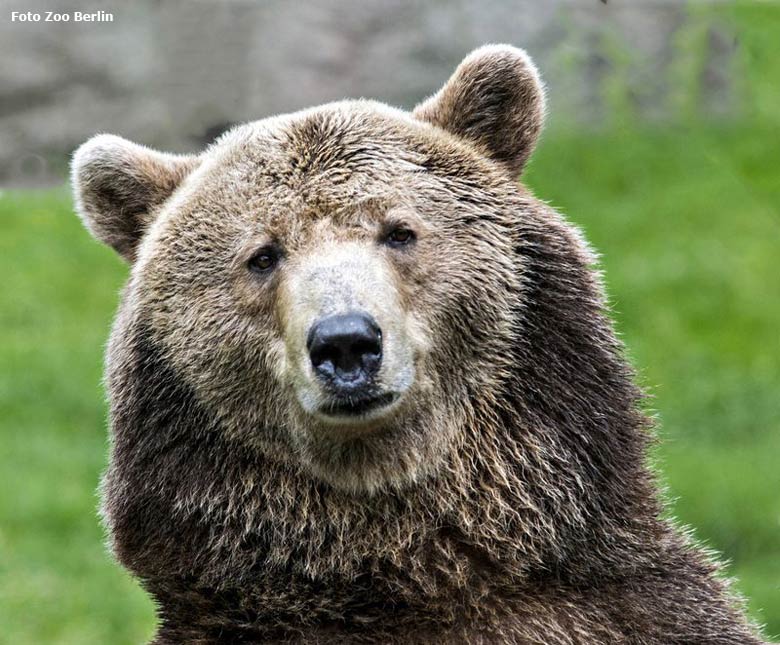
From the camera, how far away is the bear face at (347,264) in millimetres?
4957

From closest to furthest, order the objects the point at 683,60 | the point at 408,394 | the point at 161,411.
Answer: the point at 683,60, the point at 408,394, the point at 161,411

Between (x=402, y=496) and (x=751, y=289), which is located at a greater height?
(x=751, y=289)

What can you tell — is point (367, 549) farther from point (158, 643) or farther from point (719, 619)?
point (719, 619)

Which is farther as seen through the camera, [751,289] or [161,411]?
[751,289]

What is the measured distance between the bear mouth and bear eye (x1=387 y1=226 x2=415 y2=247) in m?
0.67

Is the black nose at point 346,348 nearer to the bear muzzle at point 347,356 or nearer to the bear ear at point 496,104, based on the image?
the bear muzzle at point 347,356

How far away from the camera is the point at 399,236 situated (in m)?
5.23

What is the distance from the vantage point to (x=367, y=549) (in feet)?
16.6

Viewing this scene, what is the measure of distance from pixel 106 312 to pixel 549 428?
37.9 feet

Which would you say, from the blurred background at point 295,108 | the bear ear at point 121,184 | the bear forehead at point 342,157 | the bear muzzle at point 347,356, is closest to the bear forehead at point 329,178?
the bear forehead at point 342,157

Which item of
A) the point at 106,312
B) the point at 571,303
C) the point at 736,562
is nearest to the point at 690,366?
the point at 736,562

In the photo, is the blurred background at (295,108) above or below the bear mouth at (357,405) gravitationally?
above

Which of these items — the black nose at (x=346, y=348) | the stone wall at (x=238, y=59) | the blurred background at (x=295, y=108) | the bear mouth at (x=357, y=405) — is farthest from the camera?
the stone wall at (x=238, y=59)

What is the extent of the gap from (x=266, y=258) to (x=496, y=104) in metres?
1.18
